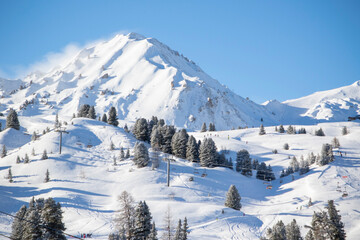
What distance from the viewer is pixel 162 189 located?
62.4 metres

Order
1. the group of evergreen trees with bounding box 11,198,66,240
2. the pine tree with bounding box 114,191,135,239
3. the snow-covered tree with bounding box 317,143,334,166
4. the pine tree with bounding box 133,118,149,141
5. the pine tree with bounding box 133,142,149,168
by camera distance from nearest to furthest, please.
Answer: the group of evergreen trees with bounding box 11,198,66,240 → the pine tree with bounding box 114,191,135,239 → the pine tree with bounding box 133,142,149,168 → the snow-covered tree with bounding box 317,143,334,166 → the pine tree with bounding box 133,118,149,141

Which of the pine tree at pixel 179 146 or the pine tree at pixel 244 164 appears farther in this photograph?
the pine tree at pixel 179 146

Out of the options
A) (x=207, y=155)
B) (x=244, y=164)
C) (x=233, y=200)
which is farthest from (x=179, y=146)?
(x=233, y=200)

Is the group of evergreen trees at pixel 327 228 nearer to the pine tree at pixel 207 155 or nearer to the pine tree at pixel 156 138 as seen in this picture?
the pine tree at pixel 207 155

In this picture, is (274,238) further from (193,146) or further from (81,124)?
(81,124)

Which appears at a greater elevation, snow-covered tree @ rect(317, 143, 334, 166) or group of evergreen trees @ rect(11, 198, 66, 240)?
snow-covered tree @ rect(317, 143, 334, 166)

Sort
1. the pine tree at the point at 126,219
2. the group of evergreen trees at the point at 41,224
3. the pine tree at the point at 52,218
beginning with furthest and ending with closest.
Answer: the pine tree at the point at 126,219, the pine tree at the point at 52,218, the group of evergreen trees at the point at 41,224

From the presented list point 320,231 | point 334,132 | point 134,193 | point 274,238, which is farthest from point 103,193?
point 334,132

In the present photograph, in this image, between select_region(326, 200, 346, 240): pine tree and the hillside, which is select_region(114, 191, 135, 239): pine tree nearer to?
the hillside

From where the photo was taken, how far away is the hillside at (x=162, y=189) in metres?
48.2

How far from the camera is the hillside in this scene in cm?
4822

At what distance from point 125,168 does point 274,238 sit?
4366 cm

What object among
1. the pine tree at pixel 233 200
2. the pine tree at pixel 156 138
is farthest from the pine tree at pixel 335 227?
the pine tree at pixel 156 138

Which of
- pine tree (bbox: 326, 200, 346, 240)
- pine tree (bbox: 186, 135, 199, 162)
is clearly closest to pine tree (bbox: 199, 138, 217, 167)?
pine tree (bbox: 186, 135, 199, 162)
